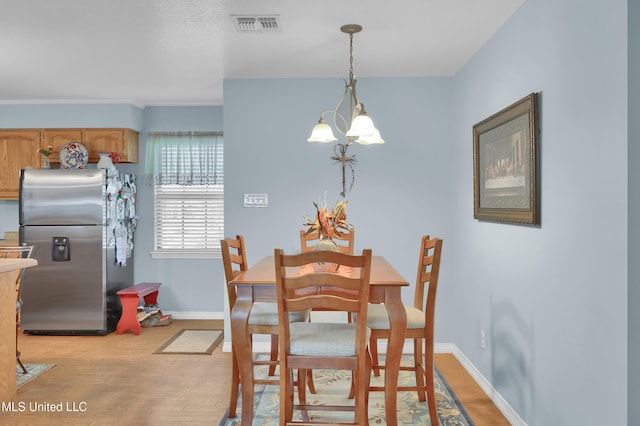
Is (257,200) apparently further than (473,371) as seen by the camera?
Yes

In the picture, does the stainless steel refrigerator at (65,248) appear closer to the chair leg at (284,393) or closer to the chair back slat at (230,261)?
the chair back slat at (230,261)

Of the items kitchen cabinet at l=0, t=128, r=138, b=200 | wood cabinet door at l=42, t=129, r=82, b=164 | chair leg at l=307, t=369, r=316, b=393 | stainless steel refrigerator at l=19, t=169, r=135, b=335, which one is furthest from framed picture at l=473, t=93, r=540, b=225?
wood cabinet door at l=42, t=129, r=82, b=164

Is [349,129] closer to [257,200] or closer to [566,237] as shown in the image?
[257,200]

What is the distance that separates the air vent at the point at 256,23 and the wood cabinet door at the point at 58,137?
303cm

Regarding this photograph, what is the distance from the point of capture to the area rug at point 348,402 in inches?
117

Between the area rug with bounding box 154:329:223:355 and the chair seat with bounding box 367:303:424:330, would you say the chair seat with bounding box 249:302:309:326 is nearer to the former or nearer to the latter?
the chair seat with bounding box 367:303:424:330

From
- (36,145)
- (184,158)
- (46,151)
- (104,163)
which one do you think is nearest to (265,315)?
(104,163)

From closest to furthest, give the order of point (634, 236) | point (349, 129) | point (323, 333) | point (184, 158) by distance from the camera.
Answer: point (634, 236) → point (323, 333) → point (349, 129) → point (184, 158)

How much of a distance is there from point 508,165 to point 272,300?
1.56m

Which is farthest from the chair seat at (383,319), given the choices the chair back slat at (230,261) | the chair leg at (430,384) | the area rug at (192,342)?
the area rug at (192,342)

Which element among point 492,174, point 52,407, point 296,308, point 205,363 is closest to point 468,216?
point 492,174

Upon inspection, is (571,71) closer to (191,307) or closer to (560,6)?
(560,6)

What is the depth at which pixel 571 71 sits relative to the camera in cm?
229

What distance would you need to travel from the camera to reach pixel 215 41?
357 centimetres
